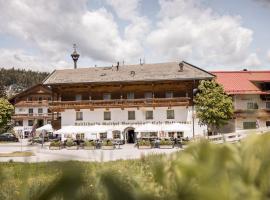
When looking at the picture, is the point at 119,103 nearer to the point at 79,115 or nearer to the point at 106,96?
the point at 106,96

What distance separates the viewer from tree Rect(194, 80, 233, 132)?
43938 mm

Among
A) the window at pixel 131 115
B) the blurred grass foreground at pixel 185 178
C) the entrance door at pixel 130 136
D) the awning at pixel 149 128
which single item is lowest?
the entrance door at pixel 130 136

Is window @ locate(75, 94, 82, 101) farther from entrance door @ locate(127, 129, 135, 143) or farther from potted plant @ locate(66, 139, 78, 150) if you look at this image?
potted plant @ locate(66, 139, 78, 150)

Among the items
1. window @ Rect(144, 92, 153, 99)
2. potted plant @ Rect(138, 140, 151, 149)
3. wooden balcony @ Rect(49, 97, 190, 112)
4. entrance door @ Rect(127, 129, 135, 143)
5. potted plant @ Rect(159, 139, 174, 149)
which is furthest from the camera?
window @ Rect(144, 92, 153, 99)

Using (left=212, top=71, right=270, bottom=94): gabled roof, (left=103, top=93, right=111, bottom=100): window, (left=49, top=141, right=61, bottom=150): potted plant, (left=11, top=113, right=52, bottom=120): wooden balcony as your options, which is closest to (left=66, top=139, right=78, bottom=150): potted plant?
(left=49, top=141, right=61, bottom=150): potted plant

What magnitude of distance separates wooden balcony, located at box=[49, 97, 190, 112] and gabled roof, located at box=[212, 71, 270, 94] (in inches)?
293

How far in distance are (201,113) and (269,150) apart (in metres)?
44.1

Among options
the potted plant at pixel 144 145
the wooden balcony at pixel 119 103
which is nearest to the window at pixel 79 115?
the wooden balcony at pixel 119 103

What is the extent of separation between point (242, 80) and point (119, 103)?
16276 mm

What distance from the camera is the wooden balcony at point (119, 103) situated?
4768 centimetres

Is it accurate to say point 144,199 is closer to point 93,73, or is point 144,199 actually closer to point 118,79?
point 118,79

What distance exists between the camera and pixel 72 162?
883 millimetres

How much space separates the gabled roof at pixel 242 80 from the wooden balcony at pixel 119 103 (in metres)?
7.44

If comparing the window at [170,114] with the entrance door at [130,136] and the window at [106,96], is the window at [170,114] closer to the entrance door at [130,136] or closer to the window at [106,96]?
the entrance door at [130,136]
